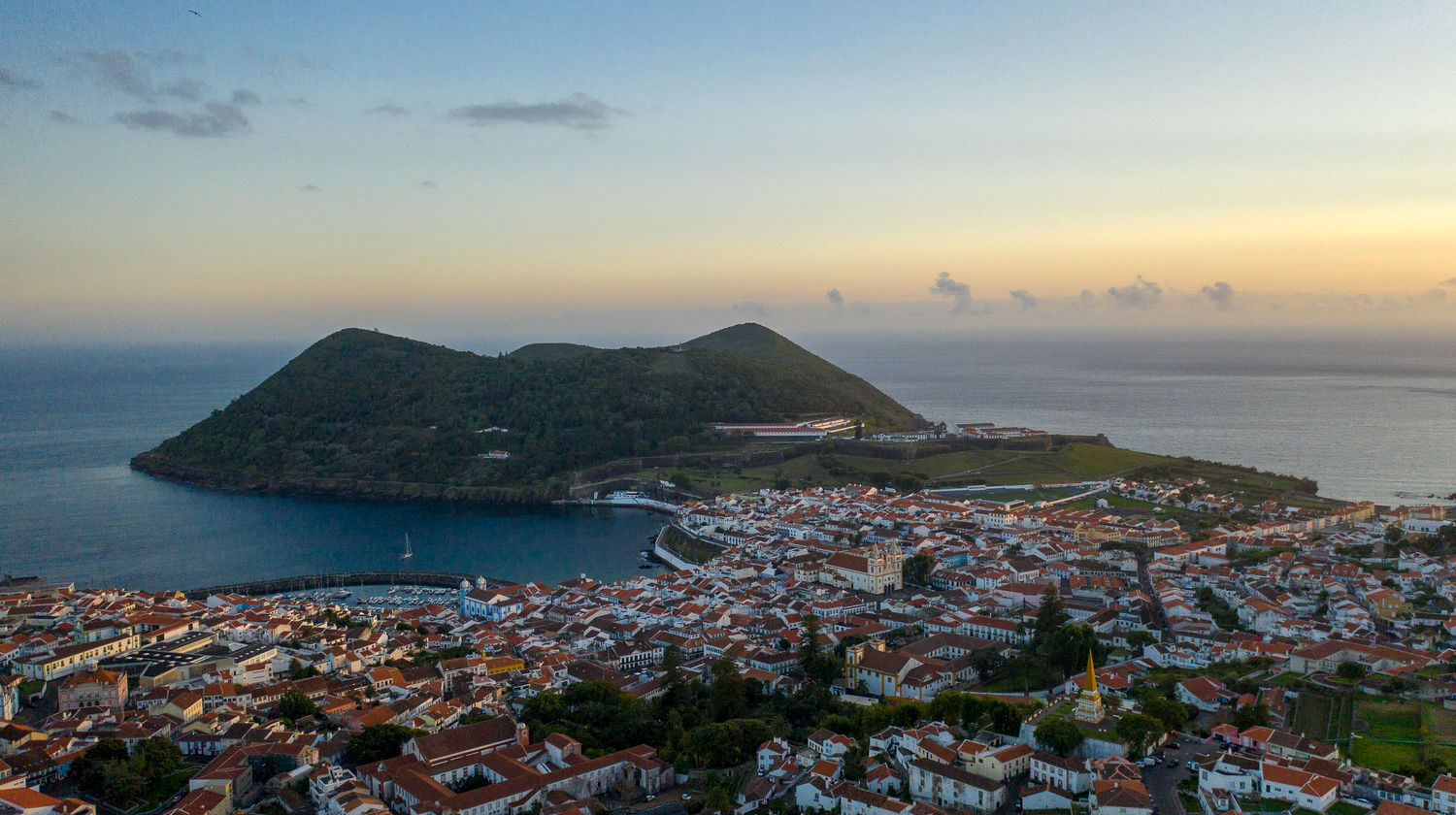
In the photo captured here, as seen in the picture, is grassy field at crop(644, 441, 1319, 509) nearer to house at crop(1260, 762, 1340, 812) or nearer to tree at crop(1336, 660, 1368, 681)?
tree at crop(1336, 660, 1368, 681)

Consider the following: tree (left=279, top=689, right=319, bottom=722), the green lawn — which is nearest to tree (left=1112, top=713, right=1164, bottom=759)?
tree (left=279, top=689, right=319, bottom=722)

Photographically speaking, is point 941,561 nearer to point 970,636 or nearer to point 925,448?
point 970,636

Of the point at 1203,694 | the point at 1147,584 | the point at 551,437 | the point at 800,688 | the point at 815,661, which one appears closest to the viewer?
the point at 1203,694

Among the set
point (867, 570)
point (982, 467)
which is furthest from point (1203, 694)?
point (982, 467)

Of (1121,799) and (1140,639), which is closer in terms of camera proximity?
(1121,799)

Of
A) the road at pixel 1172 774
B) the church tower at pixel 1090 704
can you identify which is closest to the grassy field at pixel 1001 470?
the church tower at pixel 1090 704

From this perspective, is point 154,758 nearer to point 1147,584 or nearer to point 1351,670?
point 1351,670
